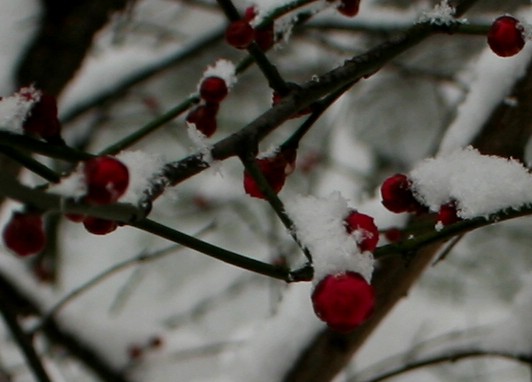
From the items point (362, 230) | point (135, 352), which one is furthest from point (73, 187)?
point (135, 352)

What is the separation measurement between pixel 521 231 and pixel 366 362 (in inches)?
54.5

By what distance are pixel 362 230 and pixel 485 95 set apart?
0.87m

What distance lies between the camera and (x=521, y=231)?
3.75 metres

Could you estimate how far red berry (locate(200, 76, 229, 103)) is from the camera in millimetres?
918

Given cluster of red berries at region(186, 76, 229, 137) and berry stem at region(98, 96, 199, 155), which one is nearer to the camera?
berry stem at region(98, 96, 199, 155)

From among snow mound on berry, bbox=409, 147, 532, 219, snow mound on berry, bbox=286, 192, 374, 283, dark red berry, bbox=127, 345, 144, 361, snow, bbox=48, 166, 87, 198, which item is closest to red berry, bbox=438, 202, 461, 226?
snow mound on berry, bbox=409, 147, 532, 219

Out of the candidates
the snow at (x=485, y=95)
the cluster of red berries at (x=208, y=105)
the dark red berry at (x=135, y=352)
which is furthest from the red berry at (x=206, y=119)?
the dark red berry at (x=135, y=352)

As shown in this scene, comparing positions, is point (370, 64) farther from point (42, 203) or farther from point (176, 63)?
point (176, 63)

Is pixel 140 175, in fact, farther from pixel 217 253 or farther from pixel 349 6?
pixel 349 6

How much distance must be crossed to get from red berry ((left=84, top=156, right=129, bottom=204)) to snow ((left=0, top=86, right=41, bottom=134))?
154 mm

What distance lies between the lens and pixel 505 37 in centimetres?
82

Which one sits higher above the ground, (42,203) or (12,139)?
(12,139)

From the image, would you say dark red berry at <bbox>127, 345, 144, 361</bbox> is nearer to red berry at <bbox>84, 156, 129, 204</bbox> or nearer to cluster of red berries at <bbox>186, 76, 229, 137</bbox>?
cluster of red berries at <bbox>186, 76, 229, 137</bbox>

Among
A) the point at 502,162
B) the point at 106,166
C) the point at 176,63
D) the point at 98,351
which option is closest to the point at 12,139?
the point at 106,166
